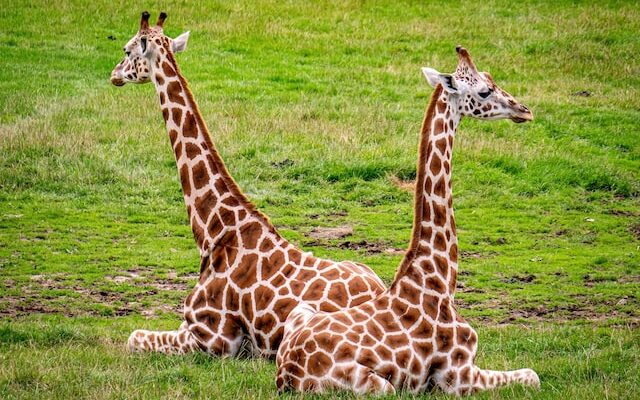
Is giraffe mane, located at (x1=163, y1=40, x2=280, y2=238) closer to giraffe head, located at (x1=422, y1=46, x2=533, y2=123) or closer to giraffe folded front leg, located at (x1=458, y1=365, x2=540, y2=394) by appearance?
giraffe head, located at (x1=422, y1=46, x2=533, y2=123)

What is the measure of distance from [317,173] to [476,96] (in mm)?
9898

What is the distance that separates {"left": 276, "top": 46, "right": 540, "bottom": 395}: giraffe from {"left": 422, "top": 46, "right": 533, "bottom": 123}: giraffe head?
73mm

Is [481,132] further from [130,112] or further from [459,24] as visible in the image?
[459,24]

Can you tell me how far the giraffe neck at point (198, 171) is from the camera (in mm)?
10484

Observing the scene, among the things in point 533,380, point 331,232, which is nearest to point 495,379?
point 533,380

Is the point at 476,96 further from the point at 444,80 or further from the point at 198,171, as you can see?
the point at 198,171

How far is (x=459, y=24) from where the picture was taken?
3047cm

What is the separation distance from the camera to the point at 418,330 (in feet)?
28.6

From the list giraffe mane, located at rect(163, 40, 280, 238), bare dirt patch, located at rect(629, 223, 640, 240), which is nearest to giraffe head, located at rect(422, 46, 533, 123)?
giraffe mane, located at rect(163, 40, 280, 238)

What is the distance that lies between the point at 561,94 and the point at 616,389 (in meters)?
17.1

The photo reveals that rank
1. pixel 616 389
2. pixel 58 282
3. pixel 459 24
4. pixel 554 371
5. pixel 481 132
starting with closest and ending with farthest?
1. pixel 616 389
2. pixel 554 371
3. pixel 58 282
4. pixel 481 132
5. pixel 459 24

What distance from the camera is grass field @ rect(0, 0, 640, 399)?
35.0ft

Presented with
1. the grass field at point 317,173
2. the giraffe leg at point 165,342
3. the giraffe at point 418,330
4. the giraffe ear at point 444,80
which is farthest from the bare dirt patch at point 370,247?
the giraffe ear at point 444,80

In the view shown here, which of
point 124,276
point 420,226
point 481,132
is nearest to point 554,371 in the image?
point 420,226
